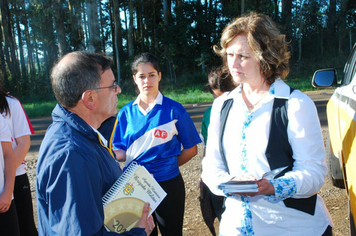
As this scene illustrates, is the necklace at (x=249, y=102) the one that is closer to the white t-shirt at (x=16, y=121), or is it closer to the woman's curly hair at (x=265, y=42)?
the woman's curly hair at (x=265, y=42)

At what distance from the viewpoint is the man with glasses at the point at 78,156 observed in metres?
1.54

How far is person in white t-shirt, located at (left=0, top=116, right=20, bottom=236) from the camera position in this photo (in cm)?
247

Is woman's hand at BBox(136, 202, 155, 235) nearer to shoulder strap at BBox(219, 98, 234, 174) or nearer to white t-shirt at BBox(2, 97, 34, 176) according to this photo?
shoulder strap at BBox(219, 98, 234, 174)

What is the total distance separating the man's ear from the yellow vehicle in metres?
1.71

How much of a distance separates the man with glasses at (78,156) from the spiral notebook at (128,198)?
0.16 feet

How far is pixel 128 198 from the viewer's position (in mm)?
1866

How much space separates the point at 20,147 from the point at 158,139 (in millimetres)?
1227

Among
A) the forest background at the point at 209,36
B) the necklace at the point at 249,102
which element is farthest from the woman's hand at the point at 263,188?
the forest background at the point at 209,36

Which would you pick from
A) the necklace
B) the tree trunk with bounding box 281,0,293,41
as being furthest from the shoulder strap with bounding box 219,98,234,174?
the tree trunk with bounding box 281,0,293,41

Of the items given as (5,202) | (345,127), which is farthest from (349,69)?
(5,202)

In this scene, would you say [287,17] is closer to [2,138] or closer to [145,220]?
[2,138]

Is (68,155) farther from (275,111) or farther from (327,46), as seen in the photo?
(327,46)

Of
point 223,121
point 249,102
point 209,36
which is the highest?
point 209,36

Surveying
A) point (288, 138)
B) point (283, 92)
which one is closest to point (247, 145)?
point (288, 138)
